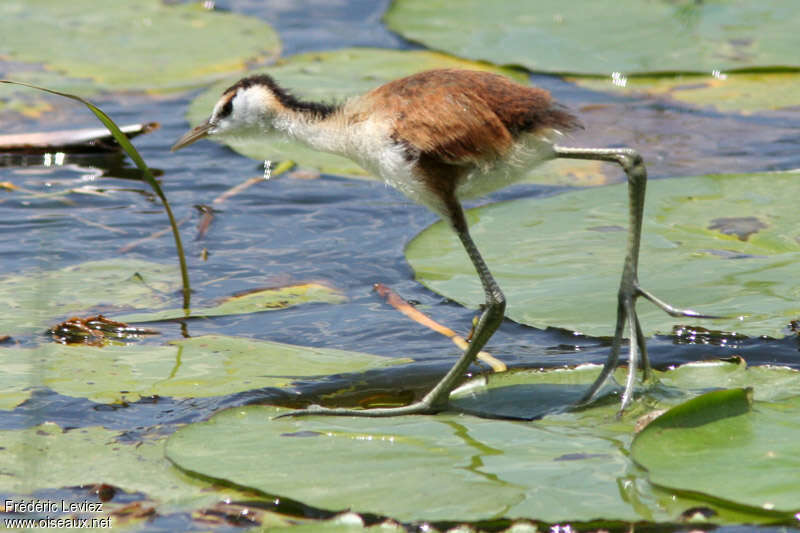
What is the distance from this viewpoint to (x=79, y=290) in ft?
15.3

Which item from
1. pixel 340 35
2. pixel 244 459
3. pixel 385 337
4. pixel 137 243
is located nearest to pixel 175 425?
pixel 244 459

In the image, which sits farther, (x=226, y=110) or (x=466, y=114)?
(x=226, y=110)

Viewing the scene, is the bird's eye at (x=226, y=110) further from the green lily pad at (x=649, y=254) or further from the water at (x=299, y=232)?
the green lily pad at (x=649, y=254)

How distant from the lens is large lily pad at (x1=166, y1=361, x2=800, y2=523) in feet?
8.99

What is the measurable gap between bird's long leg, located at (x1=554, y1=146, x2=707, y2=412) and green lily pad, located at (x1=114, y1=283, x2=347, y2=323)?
1.37 metres

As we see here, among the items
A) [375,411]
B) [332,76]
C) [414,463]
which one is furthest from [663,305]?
[332,76]

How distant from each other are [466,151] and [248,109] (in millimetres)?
1211

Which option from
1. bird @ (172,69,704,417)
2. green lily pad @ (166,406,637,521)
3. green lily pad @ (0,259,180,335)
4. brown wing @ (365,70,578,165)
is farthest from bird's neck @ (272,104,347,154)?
green lily pad @ (166,406,637,521)

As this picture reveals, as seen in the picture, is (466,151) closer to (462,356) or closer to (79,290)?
(462,356)

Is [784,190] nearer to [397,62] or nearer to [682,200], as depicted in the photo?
[682,200]

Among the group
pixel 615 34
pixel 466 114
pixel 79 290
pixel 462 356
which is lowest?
pixel 79 290

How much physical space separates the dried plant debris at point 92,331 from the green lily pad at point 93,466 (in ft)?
2.06

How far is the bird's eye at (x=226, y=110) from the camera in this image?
4.56 metres

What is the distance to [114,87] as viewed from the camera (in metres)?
7.31
